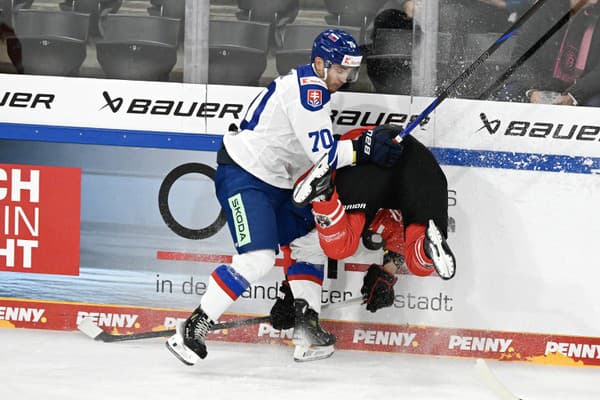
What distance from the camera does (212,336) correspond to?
14.9 feet

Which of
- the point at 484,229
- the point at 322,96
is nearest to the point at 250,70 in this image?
the point at 322,96

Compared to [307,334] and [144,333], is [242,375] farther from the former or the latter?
[144,333]

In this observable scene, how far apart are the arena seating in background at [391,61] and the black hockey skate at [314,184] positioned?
58cm

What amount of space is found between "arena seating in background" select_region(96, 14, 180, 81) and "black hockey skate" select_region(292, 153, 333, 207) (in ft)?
2.99

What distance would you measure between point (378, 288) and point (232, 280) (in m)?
0.65

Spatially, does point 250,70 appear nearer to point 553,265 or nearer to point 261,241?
point 261,241

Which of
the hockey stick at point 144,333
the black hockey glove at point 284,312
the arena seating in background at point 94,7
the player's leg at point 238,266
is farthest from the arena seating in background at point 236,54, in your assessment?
the hockey stick at point 144,333

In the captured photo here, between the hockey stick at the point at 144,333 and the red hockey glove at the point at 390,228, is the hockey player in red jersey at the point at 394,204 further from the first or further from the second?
the hockey stick at the point at 144,333

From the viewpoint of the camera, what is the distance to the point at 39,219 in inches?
181

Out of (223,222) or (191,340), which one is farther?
(223,222)

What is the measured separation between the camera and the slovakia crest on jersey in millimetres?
3941

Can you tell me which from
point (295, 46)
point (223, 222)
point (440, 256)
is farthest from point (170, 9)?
point (440, 256)

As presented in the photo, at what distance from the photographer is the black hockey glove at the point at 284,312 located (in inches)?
171

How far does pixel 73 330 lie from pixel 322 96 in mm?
1612
